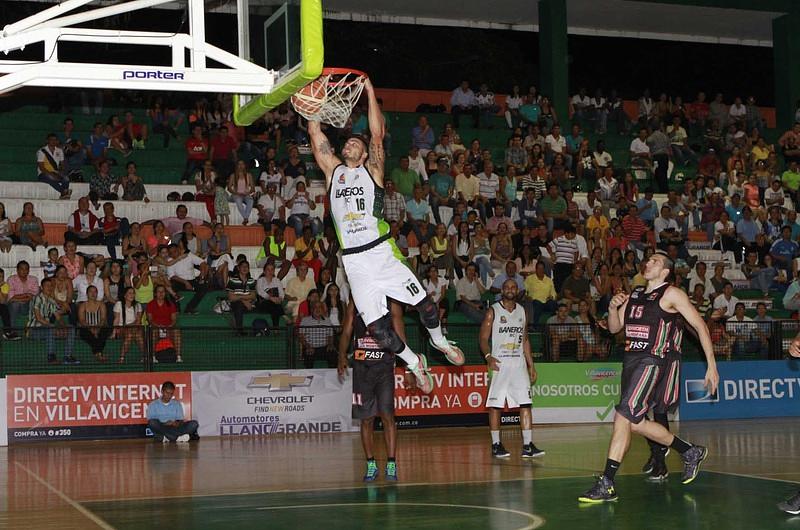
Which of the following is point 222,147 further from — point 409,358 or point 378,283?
point 409,358

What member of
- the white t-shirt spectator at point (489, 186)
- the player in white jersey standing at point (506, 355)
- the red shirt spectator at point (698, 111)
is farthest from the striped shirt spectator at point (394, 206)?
the red shirt spectator at point (698, 111)

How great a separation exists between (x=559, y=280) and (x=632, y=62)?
743 inches

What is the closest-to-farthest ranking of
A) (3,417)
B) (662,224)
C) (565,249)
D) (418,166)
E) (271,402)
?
(3,417)
(271,402)
(565,249)
(418,166)
(662,224)

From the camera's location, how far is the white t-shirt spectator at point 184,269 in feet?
68.5

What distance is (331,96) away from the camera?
11.2m

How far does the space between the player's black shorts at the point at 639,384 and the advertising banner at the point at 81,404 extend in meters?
10.2

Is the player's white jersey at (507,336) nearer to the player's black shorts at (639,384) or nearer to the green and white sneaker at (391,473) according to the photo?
the green and white sneaker at (391,473)

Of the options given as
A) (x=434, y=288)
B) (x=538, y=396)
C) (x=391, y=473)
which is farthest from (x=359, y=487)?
(x=434, y=288)

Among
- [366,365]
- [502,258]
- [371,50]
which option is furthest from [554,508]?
[371,50]

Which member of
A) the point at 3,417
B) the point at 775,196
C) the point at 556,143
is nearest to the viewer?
the point at 3,417

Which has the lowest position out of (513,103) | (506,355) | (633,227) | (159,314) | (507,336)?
(506,355)

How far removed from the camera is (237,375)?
19.3 meters

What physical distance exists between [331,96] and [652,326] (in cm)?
401

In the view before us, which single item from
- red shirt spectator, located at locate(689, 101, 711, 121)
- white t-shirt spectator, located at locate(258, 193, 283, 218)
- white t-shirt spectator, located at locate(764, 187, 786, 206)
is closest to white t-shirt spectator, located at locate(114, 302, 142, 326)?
white t-shirt spectator, located at locate(258, 193, 283, 218)
